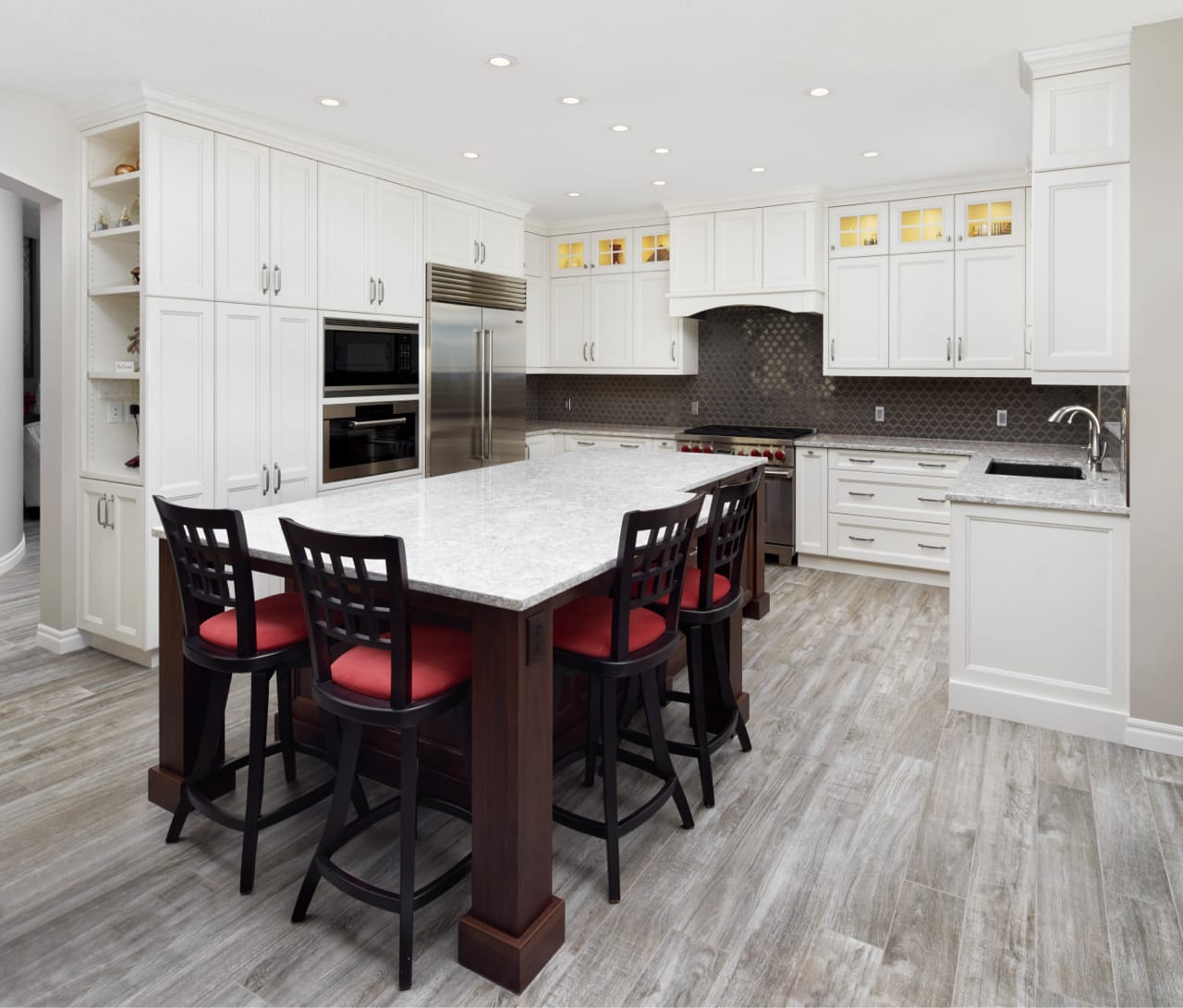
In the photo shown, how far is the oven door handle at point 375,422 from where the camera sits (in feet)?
15.6

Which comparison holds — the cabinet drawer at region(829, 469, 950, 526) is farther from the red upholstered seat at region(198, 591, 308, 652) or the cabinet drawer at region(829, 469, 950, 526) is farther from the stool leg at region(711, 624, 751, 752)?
the red upholstered seat at region(198, 591, 308, 652)

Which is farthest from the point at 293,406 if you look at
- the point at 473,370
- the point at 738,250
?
the point at 738,250

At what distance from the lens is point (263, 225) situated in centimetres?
416

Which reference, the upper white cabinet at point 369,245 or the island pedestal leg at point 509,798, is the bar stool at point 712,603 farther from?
the upper white cabinet at point 369,245

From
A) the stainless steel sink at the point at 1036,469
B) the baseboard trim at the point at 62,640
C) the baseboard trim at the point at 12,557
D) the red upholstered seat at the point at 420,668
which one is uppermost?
the stainless steel sink at the point at 1036,469

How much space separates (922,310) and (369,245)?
3.53 m

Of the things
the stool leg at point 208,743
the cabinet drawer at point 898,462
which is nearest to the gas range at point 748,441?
the cabinet drawer at point 898,462

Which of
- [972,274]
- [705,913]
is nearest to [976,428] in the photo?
[972,274]

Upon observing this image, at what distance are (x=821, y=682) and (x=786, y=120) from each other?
2759mm

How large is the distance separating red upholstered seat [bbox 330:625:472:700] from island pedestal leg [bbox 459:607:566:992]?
0.10 meters

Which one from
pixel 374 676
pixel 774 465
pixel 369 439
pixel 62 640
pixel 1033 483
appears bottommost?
pixel 62 640

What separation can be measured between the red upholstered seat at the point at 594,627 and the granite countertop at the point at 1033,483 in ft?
5.38

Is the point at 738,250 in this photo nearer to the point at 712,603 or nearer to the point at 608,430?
the point at 608,430

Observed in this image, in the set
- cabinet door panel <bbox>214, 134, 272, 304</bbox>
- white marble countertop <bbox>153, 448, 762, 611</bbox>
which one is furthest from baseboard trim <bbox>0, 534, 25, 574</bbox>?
white marble countertop <bbox>153, 448, 762, 611</bbox>
